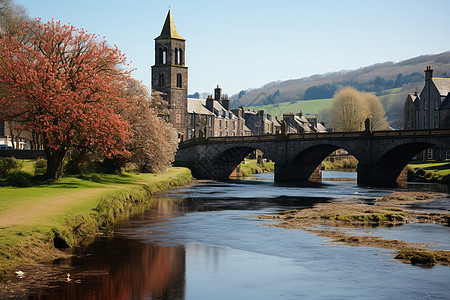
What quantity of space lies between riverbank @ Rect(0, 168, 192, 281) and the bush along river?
99 cm

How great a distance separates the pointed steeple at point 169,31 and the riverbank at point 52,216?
72.4 m

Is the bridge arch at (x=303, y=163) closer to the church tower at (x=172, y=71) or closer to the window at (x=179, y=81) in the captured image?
the church tower at (x=172, y=71)

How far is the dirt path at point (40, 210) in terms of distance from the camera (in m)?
23.3

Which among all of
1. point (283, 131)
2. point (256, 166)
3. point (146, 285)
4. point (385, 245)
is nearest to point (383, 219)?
point (385, 245)

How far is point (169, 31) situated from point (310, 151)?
45223 mm

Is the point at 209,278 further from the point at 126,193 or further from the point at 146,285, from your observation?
the point at 126,193

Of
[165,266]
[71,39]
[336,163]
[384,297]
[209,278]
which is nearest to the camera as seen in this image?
[384,297]

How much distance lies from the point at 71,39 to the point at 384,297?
33043mm

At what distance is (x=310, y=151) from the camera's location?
3297 inches

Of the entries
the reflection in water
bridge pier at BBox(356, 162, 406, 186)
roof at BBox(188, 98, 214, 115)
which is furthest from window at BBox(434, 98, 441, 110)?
the reflection in water

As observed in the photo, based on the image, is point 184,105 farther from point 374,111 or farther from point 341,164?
point 374,111

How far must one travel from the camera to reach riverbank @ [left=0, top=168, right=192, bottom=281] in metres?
19.7

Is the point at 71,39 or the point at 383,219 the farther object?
the point at 71,39

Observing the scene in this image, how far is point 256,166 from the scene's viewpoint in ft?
356
